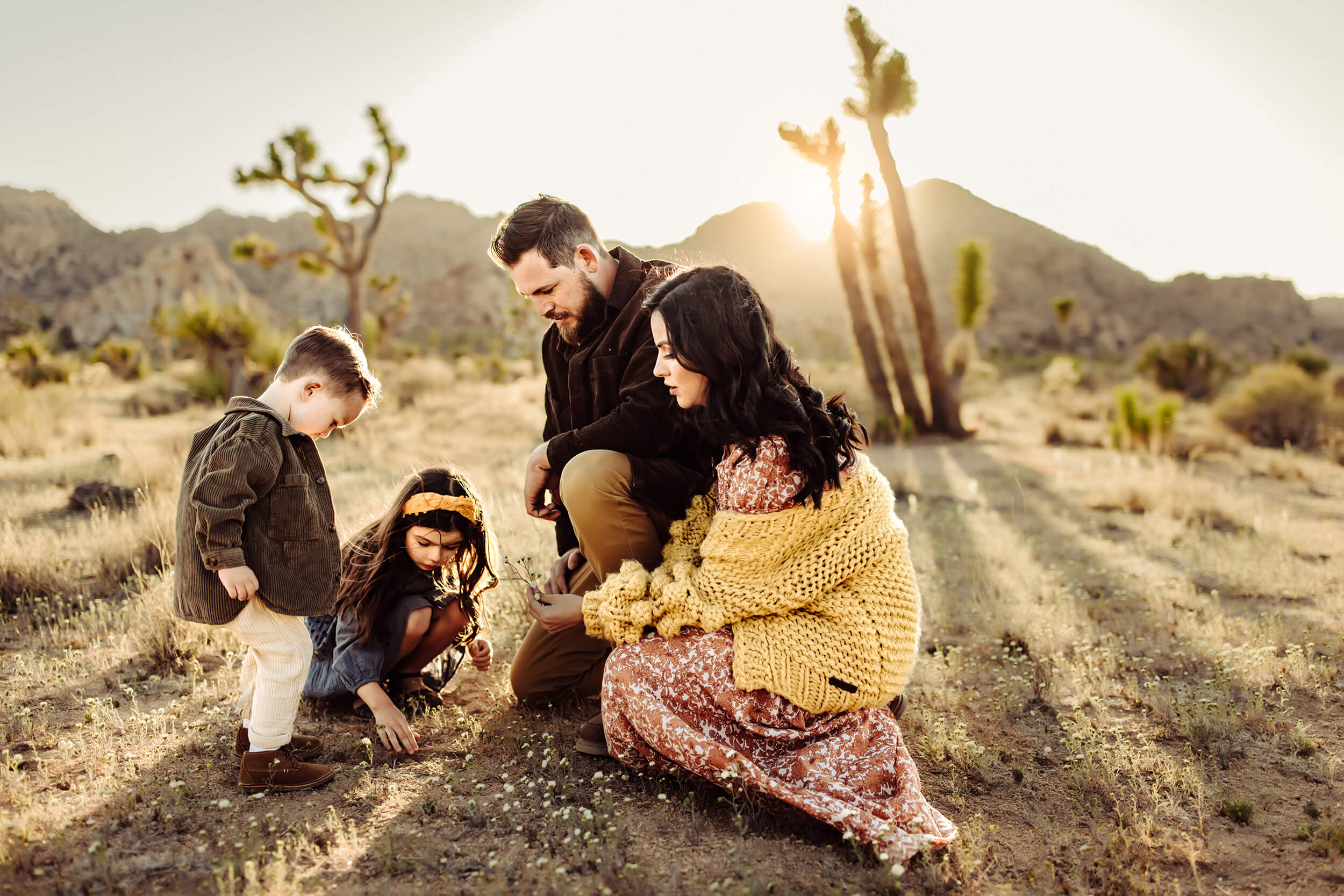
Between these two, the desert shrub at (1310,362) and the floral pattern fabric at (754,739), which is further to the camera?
the desert shrub at (1310,362)

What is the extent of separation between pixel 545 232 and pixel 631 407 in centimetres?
81

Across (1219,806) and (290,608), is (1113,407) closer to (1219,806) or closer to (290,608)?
(1219,806)

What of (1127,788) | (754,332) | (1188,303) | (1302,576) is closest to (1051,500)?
(1302,576)

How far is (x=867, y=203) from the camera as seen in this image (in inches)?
496

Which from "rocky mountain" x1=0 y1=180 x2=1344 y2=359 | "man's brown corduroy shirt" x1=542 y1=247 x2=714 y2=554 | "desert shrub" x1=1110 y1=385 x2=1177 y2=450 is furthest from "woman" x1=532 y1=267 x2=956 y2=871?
"rocky mountain" x1=0 y1=180 x2=1344 y2=359

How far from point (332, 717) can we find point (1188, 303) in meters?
56.6

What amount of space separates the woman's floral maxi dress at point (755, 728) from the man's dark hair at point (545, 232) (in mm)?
1223

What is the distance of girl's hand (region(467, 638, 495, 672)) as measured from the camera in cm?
338

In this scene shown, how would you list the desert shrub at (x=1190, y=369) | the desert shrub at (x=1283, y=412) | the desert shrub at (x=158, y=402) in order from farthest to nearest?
the desert shrub at (x=1190, y=369) → the desert shrub at (x=158, y=402) → the desert shrub at (x=1283, y=412)

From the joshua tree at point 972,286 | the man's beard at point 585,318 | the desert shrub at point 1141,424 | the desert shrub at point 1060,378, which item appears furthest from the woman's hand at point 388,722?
the desert shrub at point 1060,378

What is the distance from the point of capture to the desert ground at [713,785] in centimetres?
221

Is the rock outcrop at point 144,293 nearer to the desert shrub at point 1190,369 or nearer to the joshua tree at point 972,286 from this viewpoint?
the joshua tree at point 972,286

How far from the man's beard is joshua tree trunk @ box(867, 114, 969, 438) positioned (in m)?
9.49

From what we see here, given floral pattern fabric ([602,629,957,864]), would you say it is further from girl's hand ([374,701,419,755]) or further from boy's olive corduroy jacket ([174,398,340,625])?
boy's olive corduroy jacket ([174,398,340,625])
